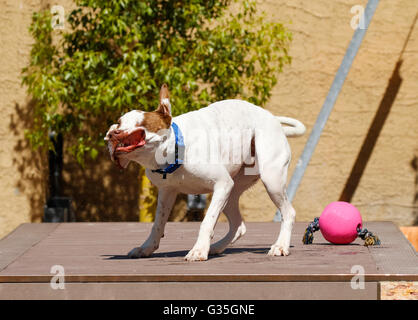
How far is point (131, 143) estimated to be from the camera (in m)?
4.75

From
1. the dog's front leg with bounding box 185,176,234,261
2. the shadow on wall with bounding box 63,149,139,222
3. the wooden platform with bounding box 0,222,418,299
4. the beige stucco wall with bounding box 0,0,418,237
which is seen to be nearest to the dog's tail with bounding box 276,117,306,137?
the wooden platform with bounding box 0,222,418,299

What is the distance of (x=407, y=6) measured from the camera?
9531 millimetres

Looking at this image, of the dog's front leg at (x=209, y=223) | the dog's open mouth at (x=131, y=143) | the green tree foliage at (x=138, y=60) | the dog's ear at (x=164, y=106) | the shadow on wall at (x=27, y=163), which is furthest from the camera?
the shadow on wall at (x=27, y=163)

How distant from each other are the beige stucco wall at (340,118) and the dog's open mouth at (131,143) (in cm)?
483

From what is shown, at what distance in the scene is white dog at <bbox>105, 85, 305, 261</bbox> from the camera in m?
4.79

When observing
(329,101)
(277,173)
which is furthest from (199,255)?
(329,101)

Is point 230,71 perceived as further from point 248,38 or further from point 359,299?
point 359,299

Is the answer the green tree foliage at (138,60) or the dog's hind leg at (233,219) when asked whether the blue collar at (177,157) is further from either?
the green tree foliage at (138,60)

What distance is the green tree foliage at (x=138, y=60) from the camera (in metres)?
7.60

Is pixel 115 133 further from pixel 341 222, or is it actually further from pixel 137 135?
pixel 341 222

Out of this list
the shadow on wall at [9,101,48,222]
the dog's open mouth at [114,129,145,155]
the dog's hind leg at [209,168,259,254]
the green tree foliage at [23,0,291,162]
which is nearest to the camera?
the dog's open mouth at [114,129,145,155]

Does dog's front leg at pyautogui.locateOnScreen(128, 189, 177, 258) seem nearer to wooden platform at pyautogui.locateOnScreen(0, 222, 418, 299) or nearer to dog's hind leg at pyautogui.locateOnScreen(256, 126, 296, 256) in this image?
wooden platform at pyautogui.locateOnScreen(0, 222, 418, 299)

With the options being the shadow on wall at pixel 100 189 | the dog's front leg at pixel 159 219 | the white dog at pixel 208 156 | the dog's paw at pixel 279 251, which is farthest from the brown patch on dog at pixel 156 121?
the shadow on wall at pixel 100 189
